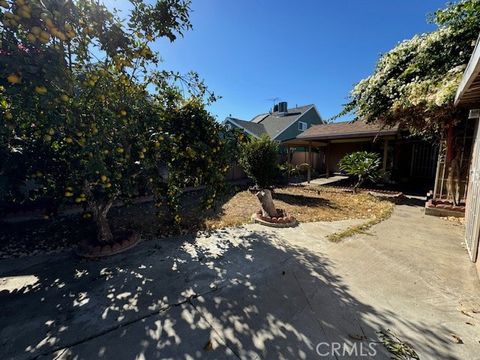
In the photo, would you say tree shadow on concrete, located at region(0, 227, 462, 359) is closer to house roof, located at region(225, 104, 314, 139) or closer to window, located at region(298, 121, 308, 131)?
house roof, located at region(225, 104, 314, 139)

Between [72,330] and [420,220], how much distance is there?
714cm

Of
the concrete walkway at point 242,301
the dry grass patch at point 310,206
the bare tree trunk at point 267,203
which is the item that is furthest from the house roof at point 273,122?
the concrete walkway at point 242,301

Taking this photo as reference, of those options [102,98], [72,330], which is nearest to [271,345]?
[72,330]

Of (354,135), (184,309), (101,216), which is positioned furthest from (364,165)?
(101,216)

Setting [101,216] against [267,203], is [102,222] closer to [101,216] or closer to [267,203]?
[101,216]

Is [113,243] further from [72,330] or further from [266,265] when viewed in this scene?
[266,265]

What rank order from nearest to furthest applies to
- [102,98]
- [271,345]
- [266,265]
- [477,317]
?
[271,345] → [477,317] → [102,98] → [266,265]

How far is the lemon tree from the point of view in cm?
229

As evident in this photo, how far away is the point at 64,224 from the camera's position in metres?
5.10

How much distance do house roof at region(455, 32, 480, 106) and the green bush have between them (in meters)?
5.12

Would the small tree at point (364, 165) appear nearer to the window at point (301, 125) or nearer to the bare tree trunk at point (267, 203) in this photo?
the bare tree trunk at point (267, 203)

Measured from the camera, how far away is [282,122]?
21.9m

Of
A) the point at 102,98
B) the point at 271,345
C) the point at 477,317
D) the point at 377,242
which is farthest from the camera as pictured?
the point at 377,242

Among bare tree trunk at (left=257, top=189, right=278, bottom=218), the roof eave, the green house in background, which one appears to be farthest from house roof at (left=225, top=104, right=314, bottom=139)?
bare tree trunk at (left=257, top=189, right=278, bottom=218)
